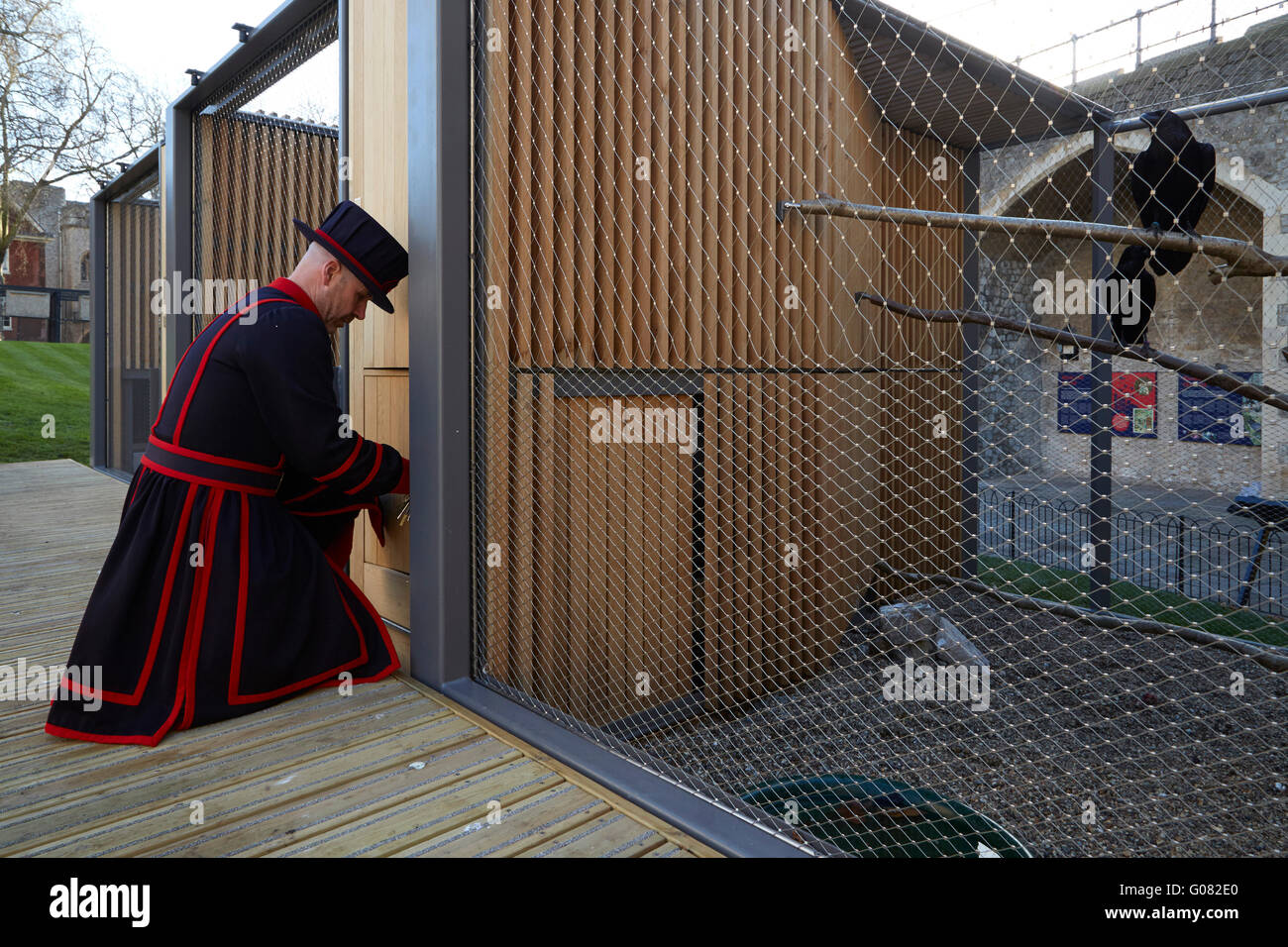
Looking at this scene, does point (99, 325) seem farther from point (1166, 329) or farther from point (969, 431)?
point (1166, 329)

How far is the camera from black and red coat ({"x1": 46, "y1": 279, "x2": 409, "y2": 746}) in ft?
7.49

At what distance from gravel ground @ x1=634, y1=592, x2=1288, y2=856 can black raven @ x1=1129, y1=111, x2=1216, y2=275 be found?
205 cm

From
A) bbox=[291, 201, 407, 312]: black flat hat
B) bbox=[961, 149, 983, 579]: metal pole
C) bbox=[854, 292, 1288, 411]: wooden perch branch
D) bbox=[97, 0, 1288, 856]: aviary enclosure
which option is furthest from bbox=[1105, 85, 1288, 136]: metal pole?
bbox=[961, 149, 983, 579]: metal pole

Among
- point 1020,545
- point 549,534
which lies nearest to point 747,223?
point 549,534

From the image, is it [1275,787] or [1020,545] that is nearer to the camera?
Result: [1275,787]

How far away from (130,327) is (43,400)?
877cm

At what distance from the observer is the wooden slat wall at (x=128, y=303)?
339 inches

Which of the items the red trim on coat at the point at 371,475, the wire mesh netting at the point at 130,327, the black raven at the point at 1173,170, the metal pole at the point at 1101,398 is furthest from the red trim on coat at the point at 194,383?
the wire mesh netting at the point at 130,327

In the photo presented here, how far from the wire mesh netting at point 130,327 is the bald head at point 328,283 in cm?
691

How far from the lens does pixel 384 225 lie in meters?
2.99
